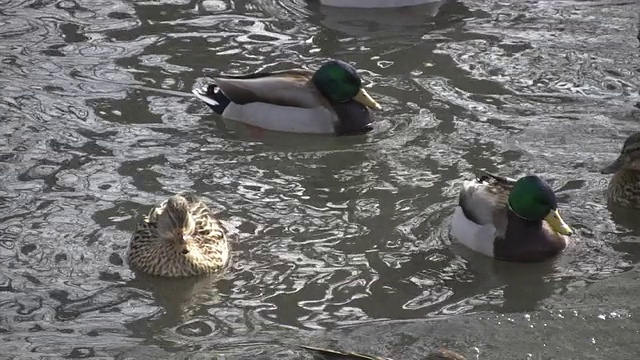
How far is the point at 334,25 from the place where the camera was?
12.0 m

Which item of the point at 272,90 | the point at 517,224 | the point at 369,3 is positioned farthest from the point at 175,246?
the point at 369,3

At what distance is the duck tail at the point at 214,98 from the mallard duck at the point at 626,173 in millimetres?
2734

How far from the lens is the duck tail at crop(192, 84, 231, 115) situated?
9.84m

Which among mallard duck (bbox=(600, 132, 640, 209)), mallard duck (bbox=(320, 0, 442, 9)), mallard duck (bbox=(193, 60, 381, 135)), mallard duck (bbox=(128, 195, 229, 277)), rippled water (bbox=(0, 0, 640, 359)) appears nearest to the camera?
rippled water (bbox=(0, 0, 640, 359))

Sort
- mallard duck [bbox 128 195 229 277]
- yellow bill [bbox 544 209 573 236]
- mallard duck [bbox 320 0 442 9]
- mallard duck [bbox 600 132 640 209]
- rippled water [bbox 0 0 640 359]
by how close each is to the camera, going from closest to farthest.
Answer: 1. rippled water [bbox 0 0 640 359]
2. mallard duck [bbox 128 195 229 277]
3. yellow bill [bbox 544 209 573 236]
4. mallard duck [bbox 600 132 640 209]
5. mallard duck [bbox 320 0 442 9]

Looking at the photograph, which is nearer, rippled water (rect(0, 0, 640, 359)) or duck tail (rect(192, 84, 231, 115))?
rippled water (rect(0, 0, 640, 359))

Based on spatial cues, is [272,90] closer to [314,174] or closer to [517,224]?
[314,174]

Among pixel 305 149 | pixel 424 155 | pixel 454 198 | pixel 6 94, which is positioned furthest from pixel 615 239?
pixel 6 94

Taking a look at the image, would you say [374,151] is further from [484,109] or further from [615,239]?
[615,239]

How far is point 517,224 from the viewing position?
7.77m

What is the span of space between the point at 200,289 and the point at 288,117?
8.75 feet

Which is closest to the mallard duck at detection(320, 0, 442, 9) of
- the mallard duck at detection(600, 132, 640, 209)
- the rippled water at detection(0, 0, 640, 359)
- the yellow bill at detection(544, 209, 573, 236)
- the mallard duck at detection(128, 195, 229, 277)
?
the rippled water at detection(0, 0, 640, 359)

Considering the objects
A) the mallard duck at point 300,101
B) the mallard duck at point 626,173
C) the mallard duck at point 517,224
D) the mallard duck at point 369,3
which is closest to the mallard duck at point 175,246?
the mallard duck at point 517,224

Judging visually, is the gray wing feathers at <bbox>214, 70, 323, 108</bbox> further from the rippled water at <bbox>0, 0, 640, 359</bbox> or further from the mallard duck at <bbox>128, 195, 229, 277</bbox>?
the mallard duck at <bbox>128, 195, 229, 277</bbox>
